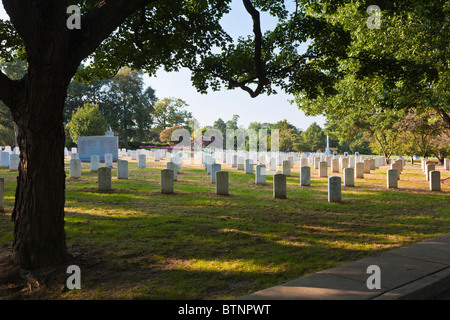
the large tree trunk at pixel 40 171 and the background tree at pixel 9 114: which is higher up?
the background tree at pixel 9 114

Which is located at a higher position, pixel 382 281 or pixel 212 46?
pixel 212 46

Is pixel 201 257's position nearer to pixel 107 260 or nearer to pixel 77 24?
pixel 107 260

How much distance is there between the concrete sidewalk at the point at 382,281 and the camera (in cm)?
361

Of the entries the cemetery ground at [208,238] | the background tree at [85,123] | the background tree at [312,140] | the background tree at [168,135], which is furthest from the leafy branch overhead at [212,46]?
the background tree at [312,140]

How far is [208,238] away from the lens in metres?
6.16

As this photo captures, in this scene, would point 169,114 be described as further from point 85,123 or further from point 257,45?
point 257,45

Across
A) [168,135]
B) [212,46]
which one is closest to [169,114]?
[168,135]

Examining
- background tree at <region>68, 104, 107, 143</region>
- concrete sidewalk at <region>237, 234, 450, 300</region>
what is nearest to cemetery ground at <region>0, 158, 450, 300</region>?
concrete sidewalk at <region>237, 234, 450, 300</region>

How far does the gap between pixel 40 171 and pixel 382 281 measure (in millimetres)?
4570

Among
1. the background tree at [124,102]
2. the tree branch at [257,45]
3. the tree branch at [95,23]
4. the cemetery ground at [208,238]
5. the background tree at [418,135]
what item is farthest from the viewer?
the background tree at [124,102]

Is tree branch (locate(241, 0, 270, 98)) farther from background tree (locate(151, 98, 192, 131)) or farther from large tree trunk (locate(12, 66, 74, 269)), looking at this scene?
background tree (locate(151, 98, 192, 131))

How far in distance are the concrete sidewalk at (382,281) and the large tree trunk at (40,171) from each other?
2.82 m

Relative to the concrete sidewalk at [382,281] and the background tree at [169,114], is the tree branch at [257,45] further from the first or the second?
the background tree at [169,114]
